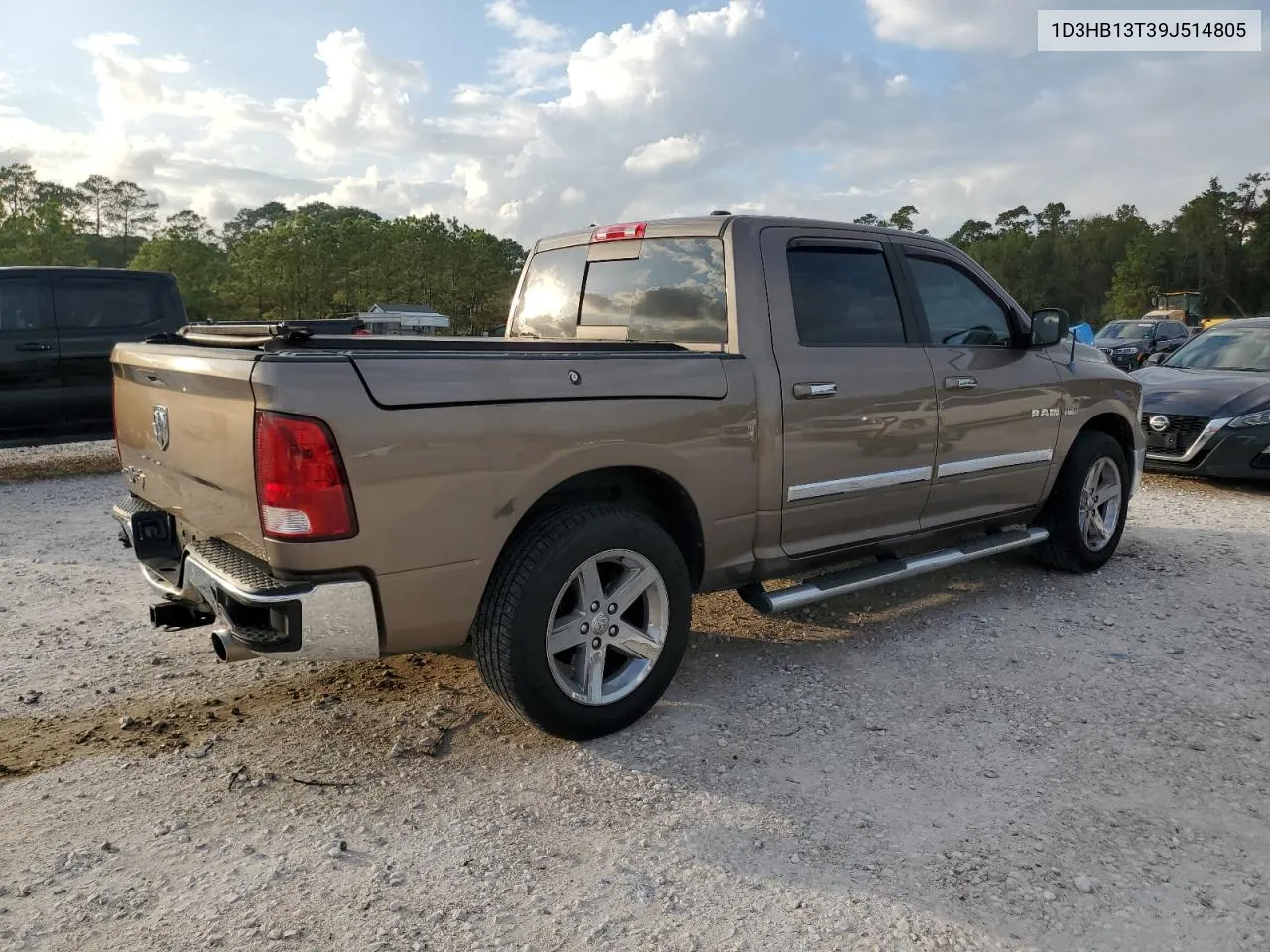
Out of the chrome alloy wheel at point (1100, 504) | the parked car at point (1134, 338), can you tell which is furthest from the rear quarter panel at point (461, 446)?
the parked car at point (1134, 338)

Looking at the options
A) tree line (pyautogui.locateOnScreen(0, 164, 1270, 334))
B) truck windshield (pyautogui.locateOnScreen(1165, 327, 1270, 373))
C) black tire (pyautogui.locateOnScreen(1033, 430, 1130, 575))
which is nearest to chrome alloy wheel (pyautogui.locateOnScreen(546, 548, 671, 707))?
black tire (pyautogui.locateOnScreen(1033, 430, 1130, 575))

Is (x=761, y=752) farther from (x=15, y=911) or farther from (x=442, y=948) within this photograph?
(x=15, y=911)

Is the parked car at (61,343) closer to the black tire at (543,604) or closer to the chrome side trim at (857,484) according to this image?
the black tire at (543,604)

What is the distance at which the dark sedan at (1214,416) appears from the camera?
25.8ft

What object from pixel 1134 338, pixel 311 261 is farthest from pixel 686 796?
pixel 311 261

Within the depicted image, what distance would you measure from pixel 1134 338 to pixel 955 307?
64.5 feet

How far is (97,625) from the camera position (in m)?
4.52

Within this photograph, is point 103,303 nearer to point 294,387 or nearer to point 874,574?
point 294,387

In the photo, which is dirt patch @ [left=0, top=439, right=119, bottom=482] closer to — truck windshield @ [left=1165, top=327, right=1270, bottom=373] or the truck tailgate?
the truck tailgate

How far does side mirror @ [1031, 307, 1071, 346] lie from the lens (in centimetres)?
482

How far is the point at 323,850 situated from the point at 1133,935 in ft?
7.21

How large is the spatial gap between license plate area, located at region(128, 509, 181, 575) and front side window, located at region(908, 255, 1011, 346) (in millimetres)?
3432

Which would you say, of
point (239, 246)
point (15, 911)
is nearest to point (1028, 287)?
point (239, 246)

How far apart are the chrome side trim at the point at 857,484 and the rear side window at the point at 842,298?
0.60m
